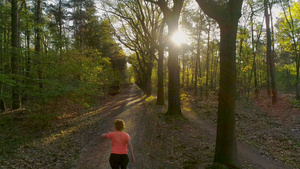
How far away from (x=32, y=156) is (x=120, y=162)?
4914 millimetres

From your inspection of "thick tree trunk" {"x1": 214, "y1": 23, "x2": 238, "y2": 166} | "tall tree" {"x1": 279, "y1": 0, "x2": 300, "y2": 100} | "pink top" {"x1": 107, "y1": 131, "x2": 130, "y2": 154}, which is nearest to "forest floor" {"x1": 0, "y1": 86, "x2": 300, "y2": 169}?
"thick tree trunk" {"x1": 214, "y1": 23, "x2": 238, "y2": 166}

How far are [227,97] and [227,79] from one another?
51 cm

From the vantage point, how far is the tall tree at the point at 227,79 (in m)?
5.11

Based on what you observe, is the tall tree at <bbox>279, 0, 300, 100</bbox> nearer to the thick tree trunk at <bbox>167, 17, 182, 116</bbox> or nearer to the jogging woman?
the thick tree trunk at <bbox>167, 17, 182, 116</bbox>

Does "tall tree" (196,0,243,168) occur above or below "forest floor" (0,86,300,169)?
above

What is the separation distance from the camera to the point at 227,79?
17.0ft

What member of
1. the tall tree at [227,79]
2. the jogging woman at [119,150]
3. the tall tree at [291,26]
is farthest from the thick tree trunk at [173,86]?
the tall tree at [291,26]

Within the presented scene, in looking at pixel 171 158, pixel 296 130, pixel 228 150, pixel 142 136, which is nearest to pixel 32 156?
pixel 142 136

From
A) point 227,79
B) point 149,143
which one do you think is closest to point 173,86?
point 149,143

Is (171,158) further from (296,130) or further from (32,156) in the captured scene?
(296,130)

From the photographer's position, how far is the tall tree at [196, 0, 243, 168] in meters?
5.11

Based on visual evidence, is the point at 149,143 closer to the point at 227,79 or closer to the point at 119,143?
the point at 119,143

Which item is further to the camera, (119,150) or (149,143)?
(149,143)

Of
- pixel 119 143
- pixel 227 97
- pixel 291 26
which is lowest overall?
pixel 119 143
